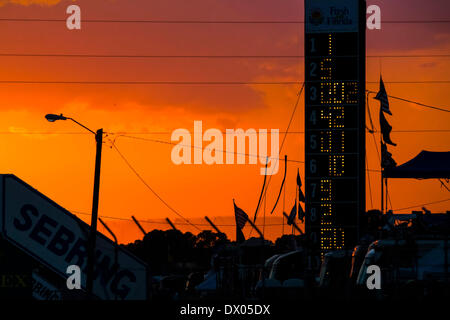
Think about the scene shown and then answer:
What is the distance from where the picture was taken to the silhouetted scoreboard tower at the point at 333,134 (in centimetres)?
4844

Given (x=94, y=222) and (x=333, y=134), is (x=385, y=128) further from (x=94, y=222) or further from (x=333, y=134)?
(x=94, y=222)

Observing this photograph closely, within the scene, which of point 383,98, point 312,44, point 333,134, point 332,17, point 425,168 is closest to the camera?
point 425,168

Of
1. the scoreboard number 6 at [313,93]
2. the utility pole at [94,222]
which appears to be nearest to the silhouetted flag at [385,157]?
the scoreboard number 6 at [313,93]

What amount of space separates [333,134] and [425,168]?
10.7m

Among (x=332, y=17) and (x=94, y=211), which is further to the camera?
(x=332, y=17)

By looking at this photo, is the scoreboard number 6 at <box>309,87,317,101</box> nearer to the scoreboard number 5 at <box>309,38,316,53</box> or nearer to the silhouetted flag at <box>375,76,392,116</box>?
the scoreboard number 5 at <box>309,38,316,53</box>

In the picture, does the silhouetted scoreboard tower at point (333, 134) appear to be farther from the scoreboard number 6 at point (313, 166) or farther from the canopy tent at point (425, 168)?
the canopy tent at point (425, 168)

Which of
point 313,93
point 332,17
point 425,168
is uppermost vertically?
point 332,17

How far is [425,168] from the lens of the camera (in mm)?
38562

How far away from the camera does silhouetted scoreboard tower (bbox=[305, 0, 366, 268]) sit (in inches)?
1907

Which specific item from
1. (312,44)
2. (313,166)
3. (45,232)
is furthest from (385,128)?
(45,232)

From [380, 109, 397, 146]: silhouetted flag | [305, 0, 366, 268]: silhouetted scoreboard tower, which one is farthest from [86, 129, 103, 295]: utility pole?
[380, 109, 397, 146]: silhouetted flag

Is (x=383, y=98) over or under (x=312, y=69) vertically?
under
